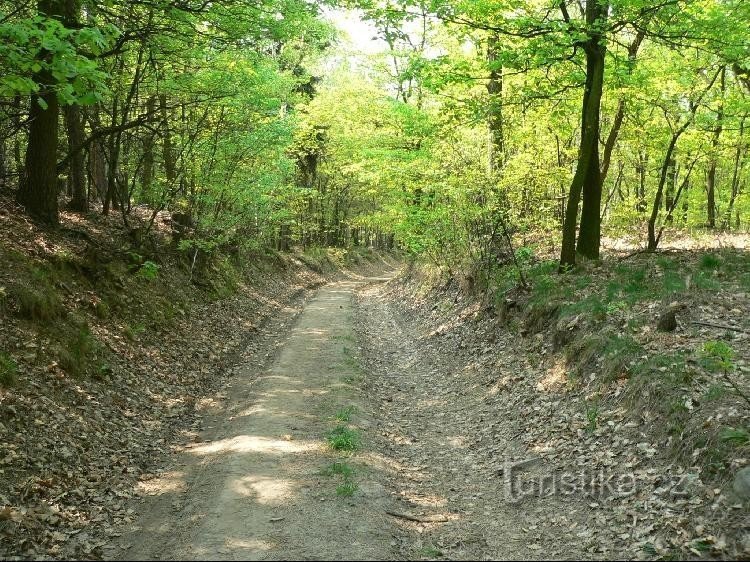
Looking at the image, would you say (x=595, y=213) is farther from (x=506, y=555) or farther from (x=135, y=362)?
(x=135, y=362)

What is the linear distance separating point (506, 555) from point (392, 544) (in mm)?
1234

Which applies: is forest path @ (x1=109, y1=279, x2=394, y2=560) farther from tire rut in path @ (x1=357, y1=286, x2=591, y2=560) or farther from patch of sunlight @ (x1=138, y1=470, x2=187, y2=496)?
tire rut in path @ (x1=357, y1=286, x2=591, y2=560)

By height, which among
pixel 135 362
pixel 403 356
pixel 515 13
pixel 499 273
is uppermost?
pixel 515 13

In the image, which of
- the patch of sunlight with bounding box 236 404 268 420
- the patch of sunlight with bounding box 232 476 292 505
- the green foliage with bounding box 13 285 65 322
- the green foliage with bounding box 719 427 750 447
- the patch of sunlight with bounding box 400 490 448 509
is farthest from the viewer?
the patch of sunlight with bounding box 236 404 268 420

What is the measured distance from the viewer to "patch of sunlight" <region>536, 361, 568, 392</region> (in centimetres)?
939

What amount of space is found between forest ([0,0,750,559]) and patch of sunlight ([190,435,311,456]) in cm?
9

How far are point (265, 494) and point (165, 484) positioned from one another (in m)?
1.58

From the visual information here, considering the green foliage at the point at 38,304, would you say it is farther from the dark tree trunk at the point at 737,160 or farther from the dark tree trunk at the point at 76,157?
the dark tree trunk at the point at 737,160

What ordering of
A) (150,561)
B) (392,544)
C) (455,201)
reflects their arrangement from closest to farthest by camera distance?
(150,561), (392,544), (455,201)

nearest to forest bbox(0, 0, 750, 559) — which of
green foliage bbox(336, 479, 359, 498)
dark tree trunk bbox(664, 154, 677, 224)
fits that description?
green foliage bbox(336, 479, 359, 498)

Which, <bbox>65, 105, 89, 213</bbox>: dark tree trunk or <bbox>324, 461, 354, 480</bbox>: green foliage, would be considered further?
<bbox>65, 105, 89, 213</bbox>: dark tree trunk

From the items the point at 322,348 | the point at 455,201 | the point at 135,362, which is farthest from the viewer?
the point at 455,201

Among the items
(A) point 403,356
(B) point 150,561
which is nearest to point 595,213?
(A) point 403,356

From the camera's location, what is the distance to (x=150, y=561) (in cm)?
565
